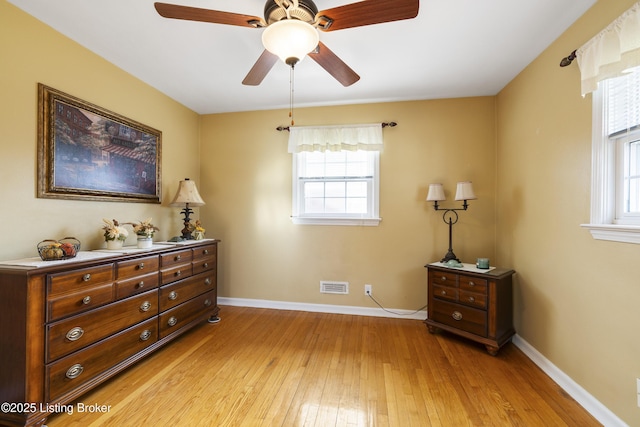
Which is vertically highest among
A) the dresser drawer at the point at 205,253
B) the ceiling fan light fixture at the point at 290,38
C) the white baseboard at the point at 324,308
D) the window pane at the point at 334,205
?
the ceiling fan light fixture at the point at 290,38

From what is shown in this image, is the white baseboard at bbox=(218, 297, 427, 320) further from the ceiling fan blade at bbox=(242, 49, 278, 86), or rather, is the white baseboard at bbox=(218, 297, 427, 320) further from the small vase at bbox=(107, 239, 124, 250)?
the ceiling fan blade at bbox=(242, 49, 278, 86)

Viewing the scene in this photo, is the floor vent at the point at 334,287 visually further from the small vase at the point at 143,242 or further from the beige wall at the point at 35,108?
the beige wall at the point at 35,108

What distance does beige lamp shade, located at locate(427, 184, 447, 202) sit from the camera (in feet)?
9.04

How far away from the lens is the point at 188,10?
1.34 m

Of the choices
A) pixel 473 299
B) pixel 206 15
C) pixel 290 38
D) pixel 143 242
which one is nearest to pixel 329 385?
pixel 473 299

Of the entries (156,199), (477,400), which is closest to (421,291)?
(477,400)

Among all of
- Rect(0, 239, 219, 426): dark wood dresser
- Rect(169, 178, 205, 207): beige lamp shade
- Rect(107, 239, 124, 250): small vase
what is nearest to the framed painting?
Rect(169, 178, 205, 207): beige lamp shade

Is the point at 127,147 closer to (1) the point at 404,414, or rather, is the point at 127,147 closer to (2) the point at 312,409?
(2) the point at 312,409

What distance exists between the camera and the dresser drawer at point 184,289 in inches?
90.7

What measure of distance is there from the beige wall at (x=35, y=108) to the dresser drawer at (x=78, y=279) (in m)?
0.50

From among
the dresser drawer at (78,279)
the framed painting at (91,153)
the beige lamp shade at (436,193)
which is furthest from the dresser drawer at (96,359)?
the beige lamp shade at (436,193)

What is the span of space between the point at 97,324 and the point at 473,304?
2.93 metres

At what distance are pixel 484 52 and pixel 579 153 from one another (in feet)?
3.55

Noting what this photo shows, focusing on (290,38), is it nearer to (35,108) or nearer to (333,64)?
(333,64)
